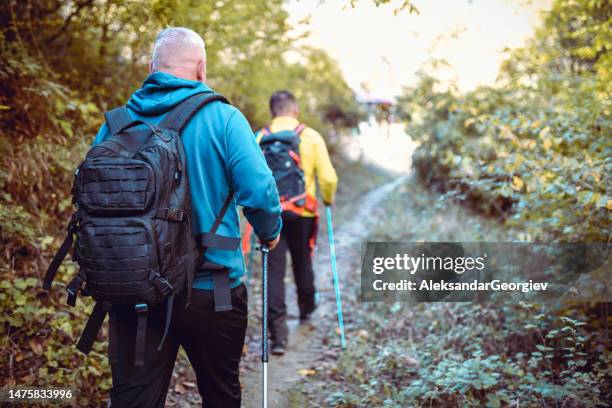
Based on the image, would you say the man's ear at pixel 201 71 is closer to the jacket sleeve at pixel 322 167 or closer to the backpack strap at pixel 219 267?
the backpack strap at pixel 219 267

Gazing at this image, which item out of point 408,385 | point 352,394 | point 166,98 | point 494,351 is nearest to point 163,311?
point 166,98

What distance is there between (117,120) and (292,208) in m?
2.74

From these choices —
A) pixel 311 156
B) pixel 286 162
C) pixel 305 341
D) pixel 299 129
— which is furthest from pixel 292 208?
pixel 305 341

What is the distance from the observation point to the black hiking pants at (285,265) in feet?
15.9

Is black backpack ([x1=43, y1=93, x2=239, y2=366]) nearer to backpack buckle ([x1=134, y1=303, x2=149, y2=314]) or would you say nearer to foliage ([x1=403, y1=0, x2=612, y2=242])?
backpack buckle ([x1=134, y1=303, x2=149, y2=314])

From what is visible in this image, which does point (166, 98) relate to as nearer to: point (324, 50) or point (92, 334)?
point (92, 334)

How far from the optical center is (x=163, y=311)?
2162 mm

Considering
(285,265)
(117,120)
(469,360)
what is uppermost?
(117,120)

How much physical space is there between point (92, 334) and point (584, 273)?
405cm

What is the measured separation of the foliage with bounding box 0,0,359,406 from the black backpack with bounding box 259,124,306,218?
1438 millimetres

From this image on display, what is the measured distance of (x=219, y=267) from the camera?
2.23m

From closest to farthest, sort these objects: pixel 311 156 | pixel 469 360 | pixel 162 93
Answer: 1. pixel 162 93
2. pixel 469 360
3. pixel 311 156

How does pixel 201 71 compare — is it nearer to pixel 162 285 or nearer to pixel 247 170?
pixel 247 170

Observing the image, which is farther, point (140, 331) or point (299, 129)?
point (299, 129)
